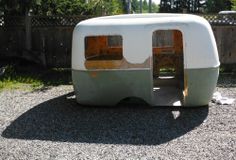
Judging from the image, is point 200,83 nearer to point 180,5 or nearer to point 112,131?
point 112,131

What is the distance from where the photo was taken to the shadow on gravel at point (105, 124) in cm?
586

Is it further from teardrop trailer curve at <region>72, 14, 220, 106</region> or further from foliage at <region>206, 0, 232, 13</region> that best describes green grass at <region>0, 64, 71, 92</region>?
foliage at <region>206, 0, 232, 13</region>

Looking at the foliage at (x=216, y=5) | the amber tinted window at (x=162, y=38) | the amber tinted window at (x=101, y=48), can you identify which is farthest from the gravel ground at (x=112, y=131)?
the foliage at (x=216, y=5)

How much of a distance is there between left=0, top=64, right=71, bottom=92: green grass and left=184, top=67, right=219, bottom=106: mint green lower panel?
158 inches

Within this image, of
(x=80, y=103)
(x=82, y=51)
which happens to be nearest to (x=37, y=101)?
(x=80, y=103)

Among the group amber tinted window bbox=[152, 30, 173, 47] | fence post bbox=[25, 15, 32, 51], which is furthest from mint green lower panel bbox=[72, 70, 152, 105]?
fence post bbox=[25, 15, 32, 51]

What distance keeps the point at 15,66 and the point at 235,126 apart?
724 cm

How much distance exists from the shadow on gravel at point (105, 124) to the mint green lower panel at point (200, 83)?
0.25m

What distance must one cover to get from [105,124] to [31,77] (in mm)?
4811

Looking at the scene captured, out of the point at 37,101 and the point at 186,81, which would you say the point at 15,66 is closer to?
the point at 37,101

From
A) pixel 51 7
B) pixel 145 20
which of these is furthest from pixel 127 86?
pixel 51 7

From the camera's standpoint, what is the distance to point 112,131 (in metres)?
6.12

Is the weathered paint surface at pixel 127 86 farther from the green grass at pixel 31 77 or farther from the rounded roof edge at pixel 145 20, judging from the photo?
the green grass at pixel 31 77

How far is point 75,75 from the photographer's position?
24.1ft
